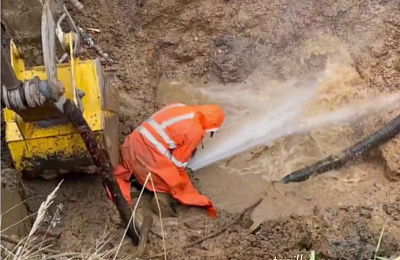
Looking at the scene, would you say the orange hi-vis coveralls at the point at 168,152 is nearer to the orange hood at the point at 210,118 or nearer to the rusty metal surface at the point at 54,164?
the orange hood at the point at 210,118

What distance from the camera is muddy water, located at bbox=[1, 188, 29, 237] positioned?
4574 millimetres

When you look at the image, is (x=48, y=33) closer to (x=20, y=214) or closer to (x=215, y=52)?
(x=20, y=214)

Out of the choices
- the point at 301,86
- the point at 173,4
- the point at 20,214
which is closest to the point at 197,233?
the point at 20,214

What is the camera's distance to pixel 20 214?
4.98 metres

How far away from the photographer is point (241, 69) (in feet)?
22.4

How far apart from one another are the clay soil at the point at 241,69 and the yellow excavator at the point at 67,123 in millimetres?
353

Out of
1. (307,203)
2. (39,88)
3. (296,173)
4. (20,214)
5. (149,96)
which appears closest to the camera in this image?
(39,88)

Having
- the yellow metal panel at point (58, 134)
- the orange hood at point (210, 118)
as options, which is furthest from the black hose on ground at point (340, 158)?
the yellow metal panel at point (58, 134)

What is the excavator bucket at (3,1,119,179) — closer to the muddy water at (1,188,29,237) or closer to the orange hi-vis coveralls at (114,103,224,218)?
the muddy water at (1,188,29,237)

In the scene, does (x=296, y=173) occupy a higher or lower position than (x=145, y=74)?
lower

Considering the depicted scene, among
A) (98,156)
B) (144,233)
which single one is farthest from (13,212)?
(144,233)

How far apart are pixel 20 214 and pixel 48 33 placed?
5.24 feet

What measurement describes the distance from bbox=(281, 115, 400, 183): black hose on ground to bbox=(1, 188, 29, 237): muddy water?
7.16ft

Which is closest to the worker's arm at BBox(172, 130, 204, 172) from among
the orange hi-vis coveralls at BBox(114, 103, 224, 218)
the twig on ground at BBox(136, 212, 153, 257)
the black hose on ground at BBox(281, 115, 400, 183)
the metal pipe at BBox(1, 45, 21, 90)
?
the orange hi-vis coveralls at BBox(114, 103, 224, 218)
